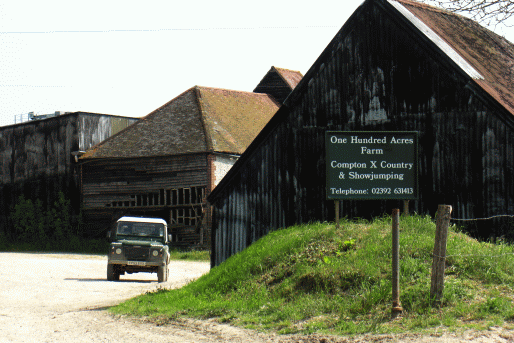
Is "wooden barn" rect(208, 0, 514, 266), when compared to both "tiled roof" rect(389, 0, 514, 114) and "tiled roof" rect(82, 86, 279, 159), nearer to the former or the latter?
"tiled roof" rect(389, 0, 514, 114)

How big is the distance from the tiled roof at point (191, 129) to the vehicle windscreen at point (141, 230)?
42.0 ft

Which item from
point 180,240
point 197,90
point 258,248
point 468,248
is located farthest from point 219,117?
point 468,248

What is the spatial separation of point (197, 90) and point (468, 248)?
30.4 meters

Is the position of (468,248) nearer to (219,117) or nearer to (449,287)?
(449,287)

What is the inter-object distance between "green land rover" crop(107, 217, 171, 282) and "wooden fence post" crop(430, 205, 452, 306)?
40.3ft

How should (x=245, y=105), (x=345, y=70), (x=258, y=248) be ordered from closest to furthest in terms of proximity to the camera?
(x=258, y=248)
(x=345, y=70)
(x=245, y=105)

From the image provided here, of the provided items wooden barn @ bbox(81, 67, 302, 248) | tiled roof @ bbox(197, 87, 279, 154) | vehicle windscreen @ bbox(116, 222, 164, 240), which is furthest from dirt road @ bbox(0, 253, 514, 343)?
tiled roof @ bbox(197, 87, 279, 154)

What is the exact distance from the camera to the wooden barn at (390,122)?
45.7 feet

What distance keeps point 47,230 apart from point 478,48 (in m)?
30.5

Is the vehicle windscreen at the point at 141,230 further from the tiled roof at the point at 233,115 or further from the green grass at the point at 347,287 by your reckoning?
the tiled roof at the point at 233,115

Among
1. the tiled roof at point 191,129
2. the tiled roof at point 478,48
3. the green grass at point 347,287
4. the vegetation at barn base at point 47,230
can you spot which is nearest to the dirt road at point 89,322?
the green grass at point 347,287

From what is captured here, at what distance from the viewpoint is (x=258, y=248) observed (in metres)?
13.4

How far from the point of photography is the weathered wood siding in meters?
34.2

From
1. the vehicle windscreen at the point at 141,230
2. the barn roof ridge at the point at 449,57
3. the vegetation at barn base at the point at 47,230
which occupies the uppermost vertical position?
the barn roof ridge at the point at 449,57
